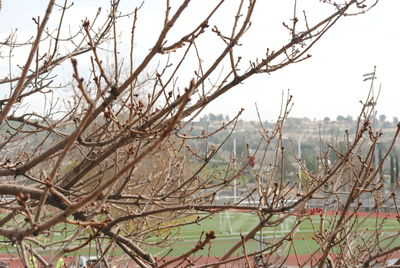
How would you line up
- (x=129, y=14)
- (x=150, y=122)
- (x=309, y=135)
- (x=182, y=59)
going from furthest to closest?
(x=309, y=135), (x=129, y=14), (x=150, y=122), (x=182, y=59)

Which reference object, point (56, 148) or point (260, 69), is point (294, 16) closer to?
point (260, 69)

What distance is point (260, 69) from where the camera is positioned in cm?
337

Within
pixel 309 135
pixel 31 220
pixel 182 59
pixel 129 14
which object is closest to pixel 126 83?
pixel 182 59

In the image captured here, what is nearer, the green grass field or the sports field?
the green grass field

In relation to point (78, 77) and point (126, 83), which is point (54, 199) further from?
point (78, 77)

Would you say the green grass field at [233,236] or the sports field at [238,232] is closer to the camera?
the green grass field at [233,236]

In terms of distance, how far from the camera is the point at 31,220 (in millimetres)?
1844

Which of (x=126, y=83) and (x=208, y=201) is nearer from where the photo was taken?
(x=126, y=83)

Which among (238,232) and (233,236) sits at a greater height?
(238,232)

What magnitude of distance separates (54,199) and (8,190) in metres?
0.27

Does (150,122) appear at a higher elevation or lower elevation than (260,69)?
lower

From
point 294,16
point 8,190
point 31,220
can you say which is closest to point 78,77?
point 31,220

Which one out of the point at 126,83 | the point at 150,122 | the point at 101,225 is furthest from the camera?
the point at 150,122

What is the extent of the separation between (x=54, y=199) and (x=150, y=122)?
793 mm
